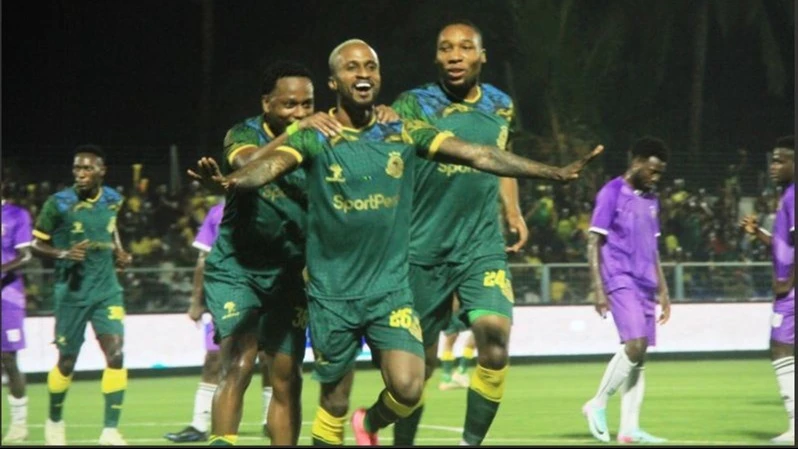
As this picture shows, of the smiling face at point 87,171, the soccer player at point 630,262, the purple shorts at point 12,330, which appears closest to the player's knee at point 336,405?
the soccer player at point 630,262

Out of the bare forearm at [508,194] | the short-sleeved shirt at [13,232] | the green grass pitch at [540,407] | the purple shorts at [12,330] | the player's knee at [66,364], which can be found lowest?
the green grass pitch at [540,407]

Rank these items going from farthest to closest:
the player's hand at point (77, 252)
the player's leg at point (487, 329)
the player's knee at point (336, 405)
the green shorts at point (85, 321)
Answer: the green shorts at point (85, 321), the player's hand at point (77, 252), the player's leg at point (487, 329), the player's knee at point (336, 405)

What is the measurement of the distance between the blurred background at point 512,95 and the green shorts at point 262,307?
10.9 meters

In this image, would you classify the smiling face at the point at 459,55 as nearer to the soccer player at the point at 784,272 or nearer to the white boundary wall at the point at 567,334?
the soccer player at the point at 784,272

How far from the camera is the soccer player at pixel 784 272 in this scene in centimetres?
991

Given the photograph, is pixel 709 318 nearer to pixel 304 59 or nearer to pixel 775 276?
pixel 304 59

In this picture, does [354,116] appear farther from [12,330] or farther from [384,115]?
[12,330]

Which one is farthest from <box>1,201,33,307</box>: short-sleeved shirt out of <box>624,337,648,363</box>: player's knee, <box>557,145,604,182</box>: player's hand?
<box>557,145,604,182</box>: player's hand

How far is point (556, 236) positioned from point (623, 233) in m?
9.60

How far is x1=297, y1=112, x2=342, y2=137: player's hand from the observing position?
663 cm

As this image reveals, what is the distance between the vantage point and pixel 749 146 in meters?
21.8

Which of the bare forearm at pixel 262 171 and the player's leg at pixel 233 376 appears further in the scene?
the player's leg at pixel 233 376

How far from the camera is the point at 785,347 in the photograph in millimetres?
10250

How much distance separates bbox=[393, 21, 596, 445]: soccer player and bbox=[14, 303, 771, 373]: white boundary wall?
402 inches
